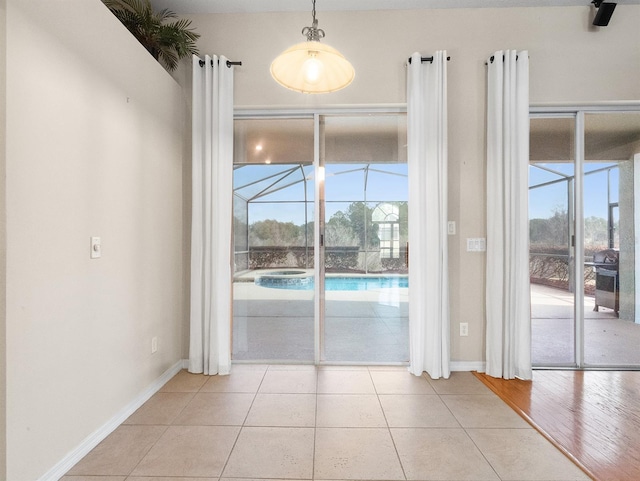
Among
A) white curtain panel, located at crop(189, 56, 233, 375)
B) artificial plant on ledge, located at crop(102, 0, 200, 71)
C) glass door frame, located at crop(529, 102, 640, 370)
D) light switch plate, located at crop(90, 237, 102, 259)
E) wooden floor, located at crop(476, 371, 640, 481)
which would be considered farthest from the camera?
glass door frame, located at crop(529, 102, 640, 370)

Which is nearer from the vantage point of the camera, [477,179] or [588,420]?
[588,420]

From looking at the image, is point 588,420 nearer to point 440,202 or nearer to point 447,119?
point 440,202

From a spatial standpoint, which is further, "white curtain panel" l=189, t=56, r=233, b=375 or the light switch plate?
"white curtain panel" l=189, t=56, r=233, b=375

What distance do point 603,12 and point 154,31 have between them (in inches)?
147

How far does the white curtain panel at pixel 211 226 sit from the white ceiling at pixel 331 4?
489mm

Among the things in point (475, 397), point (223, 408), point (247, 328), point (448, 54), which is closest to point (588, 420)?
point (475, 397)

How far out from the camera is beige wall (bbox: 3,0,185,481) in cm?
142

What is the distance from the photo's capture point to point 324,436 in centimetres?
195

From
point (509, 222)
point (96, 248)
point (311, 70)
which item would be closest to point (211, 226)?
point (96, 248)

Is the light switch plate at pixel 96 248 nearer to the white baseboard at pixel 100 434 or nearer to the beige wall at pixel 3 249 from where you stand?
the beige wall at pixel 3 249

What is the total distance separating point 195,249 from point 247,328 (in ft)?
3.05

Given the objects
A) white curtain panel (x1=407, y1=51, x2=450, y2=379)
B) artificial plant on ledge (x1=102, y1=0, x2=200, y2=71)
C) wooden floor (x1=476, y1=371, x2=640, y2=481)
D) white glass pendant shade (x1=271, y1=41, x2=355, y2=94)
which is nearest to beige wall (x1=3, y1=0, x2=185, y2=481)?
artificial plant on ledge (x1=102, y1=0, x2=200, y2=71)

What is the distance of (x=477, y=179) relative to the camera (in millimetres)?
2934

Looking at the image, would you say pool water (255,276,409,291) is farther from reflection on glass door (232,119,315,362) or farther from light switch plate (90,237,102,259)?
light switch plate (90,237,102,259)
